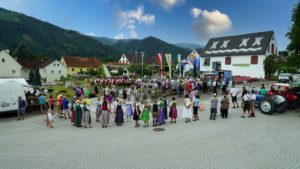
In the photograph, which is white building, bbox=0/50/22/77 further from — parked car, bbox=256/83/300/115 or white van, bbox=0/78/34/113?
parked car, bbox=256/83/300/115

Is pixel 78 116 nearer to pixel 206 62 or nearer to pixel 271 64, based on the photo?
pixel 271 64

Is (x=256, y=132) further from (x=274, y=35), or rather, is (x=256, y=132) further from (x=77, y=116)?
(x=274, y=35)

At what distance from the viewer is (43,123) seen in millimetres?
15531

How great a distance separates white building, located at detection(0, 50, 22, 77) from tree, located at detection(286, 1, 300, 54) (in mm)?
51498

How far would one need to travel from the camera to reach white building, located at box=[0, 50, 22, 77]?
51475mm

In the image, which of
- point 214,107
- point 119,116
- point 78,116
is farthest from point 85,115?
point 214,107

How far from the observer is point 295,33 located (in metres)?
17.1

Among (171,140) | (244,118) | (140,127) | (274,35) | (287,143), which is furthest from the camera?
(274,35)

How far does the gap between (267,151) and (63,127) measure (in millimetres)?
10714

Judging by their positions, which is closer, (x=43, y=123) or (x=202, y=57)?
(x=43, y=123)

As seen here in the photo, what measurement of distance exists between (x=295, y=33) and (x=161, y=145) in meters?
13.3

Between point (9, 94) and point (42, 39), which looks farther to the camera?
point (42, 39)

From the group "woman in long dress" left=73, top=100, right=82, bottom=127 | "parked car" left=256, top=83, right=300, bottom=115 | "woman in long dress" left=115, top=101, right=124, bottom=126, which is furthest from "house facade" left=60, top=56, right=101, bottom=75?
"parked car" left=256, top=83, right=300, bottom=115

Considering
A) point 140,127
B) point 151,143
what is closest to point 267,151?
point 151,143
